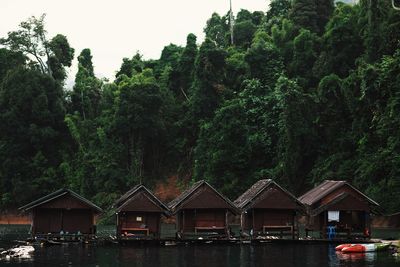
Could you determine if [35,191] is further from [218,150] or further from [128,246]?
[128,246]

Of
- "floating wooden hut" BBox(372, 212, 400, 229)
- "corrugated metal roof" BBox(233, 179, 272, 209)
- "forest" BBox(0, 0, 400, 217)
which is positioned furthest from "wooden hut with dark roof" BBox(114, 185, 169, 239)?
"floating wooden hut" BBox(372, 212, 400, 229)

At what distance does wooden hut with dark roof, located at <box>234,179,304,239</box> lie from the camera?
146ft

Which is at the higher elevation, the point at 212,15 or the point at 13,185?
the point at 212,15

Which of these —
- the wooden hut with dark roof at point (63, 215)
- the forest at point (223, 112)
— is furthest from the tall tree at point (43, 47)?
the wooden hut with dark roof at point (63, 215)

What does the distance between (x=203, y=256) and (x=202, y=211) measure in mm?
10697

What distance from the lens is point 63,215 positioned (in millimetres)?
44281

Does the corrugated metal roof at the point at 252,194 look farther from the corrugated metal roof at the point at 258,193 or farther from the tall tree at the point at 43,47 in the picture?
the tall tree at the point at 43,47

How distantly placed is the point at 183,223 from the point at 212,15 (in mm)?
66982

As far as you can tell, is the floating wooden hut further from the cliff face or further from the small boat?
the cliff face

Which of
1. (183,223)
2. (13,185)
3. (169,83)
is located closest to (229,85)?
(169,83)

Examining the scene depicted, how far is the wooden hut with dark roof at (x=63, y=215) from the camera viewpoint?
43.2 metres

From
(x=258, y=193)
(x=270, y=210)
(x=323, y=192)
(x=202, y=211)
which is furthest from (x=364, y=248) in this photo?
(x=202, y=211)

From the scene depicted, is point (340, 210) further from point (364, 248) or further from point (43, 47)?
point (43, 47)

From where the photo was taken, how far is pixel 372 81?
178 ft
